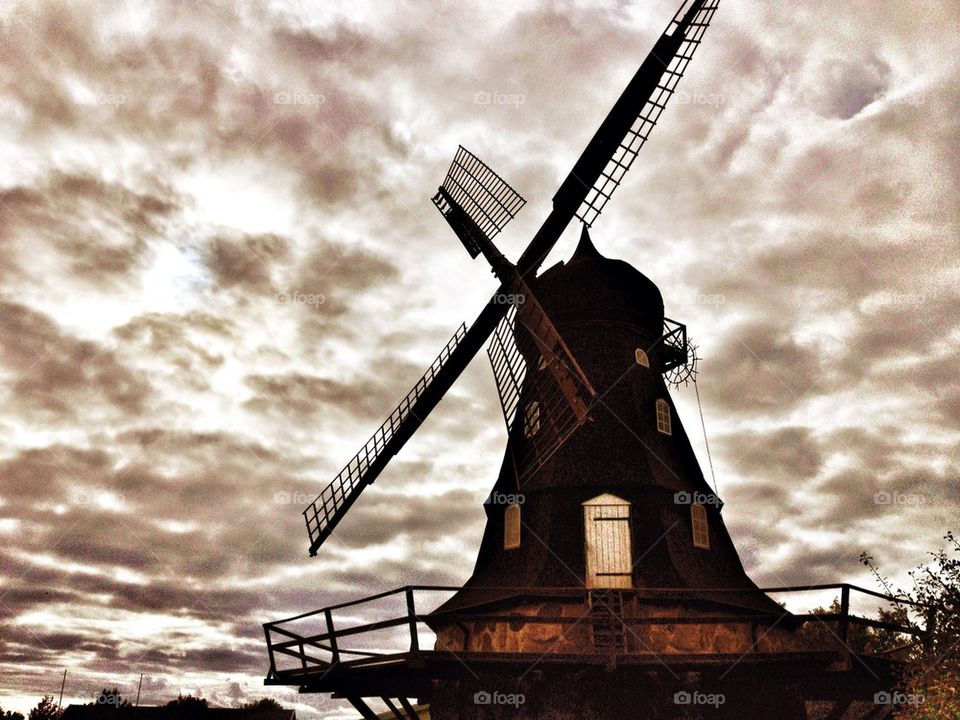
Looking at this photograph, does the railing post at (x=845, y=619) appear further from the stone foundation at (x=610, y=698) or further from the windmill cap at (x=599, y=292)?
the windmill cap at (x=599, y=292)

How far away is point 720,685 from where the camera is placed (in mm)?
16484

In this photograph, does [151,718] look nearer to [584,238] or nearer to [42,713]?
[42,713]

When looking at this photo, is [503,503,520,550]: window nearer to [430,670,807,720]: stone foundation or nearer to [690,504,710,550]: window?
[430,670,807,720]: stone foundation

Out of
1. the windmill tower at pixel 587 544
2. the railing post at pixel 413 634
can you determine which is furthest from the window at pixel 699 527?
the railing post at pixel 413 634

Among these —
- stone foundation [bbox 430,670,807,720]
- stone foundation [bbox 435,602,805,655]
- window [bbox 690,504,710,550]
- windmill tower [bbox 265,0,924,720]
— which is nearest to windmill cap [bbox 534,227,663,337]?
windmill tower [bbox 265,0,924,720]

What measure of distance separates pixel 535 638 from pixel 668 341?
29.8ft

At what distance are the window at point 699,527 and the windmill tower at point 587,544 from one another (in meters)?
0.05

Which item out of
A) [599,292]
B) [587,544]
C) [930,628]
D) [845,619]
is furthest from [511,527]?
[930,628]

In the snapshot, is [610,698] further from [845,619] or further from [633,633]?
[845,619]

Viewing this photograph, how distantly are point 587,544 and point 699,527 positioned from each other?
2.90 meters

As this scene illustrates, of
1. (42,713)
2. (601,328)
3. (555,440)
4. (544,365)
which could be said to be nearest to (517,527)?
(555,440)

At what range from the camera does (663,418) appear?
67.8 feet

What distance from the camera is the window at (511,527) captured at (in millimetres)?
19312

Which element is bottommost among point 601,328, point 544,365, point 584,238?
point 544,365
